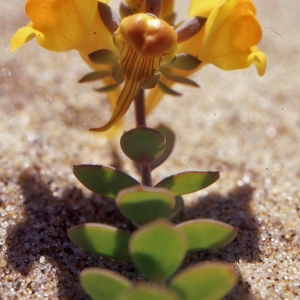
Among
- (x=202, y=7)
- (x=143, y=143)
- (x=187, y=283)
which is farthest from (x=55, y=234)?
(x=202, y=7)

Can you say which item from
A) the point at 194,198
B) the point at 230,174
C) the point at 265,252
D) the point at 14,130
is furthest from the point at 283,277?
the point at 14,130

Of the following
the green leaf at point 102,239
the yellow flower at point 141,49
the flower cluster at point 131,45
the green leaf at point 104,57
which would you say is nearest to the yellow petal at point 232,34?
the flower cluster at point 131,45

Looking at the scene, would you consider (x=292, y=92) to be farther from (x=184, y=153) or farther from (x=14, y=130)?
(x=14, y=130)

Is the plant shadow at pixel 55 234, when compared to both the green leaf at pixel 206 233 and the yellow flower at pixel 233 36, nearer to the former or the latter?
the green leaf at pixel 206 233

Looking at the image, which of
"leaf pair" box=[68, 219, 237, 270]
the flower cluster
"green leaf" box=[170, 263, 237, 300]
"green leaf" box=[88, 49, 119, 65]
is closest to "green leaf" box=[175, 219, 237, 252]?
"leaf pair" box=[68, 219, 237, 270]

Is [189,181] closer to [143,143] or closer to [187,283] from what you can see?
[143,143]

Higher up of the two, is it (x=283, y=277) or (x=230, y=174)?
(x=283, y=277)
